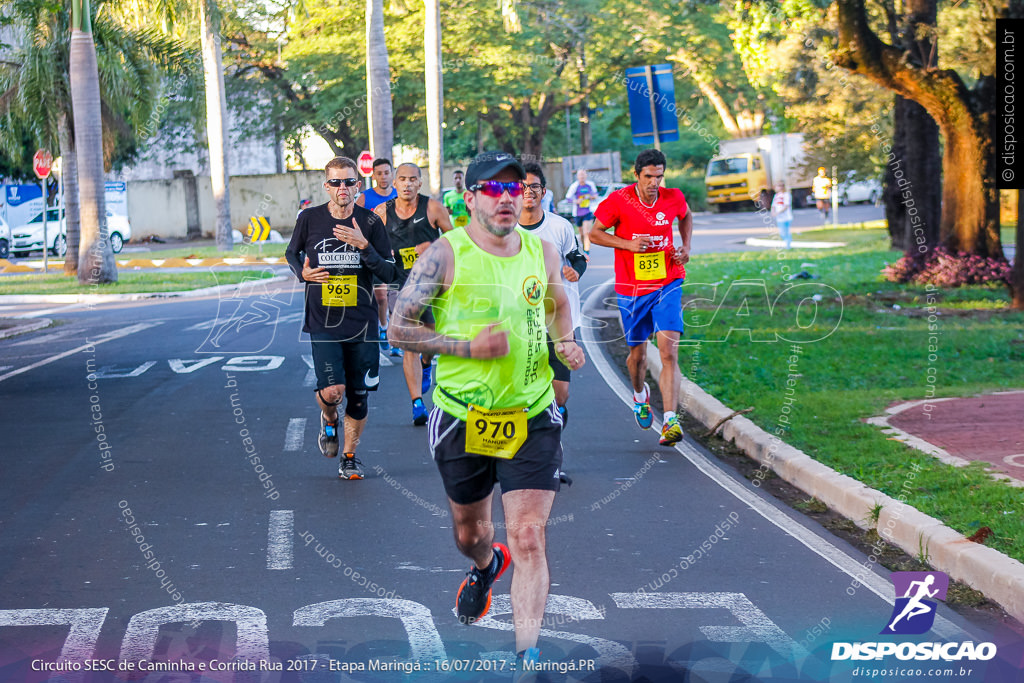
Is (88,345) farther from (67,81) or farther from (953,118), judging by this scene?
(67,81)

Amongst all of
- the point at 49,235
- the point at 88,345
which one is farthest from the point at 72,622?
the point at 49,235

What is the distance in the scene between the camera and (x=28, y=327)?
62.6 feet

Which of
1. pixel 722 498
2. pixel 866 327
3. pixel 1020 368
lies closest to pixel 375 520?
pixel 722 498

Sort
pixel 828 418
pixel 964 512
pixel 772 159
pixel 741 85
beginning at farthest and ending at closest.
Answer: pixel 741 85
pixel 772 159
pixel 828 418
pixel 964 512

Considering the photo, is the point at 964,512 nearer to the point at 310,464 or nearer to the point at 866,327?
the point at 310,464

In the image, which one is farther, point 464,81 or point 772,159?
point 772,159

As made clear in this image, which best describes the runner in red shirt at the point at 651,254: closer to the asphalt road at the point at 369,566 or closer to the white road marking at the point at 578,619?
the asphalt road at the point at 369,566

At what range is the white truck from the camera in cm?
5544

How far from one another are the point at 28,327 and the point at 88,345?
10.0 ft

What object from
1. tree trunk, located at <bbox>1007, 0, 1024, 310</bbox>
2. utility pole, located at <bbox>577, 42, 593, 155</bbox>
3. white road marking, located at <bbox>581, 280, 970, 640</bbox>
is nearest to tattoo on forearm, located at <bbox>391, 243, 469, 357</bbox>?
white road marking, located at <bbox>581, 280, 970, 640</bbox>

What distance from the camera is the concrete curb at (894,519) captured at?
228 inches

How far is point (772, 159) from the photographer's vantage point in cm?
5600

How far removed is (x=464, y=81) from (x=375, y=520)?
42410 millimetres

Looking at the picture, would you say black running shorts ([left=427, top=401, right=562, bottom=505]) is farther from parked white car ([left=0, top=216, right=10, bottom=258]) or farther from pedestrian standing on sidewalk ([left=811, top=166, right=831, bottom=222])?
parked white car ([left=0, top=216, right=10, bottom=258])
